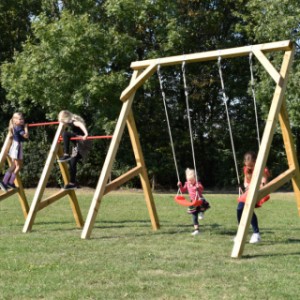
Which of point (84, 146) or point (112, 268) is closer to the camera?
point (112, 268)

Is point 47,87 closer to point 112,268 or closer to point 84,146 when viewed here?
point 84,146

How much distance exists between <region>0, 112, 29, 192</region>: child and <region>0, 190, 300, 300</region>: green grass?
902 mm

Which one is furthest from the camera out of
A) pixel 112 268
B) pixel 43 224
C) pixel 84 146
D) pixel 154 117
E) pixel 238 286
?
pixel 154 117

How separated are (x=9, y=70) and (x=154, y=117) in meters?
6.67

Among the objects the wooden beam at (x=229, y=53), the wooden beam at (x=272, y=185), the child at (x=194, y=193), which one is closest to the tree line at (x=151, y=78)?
the child at (x=194, y=193)

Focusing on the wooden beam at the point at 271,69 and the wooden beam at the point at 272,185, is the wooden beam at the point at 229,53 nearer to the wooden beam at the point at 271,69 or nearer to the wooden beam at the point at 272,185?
the wooden beam at the point at 271,69

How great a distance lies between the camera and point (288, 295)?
5.02m

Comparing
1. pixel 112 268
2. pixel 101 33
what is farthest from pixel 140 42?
pixel 112 268

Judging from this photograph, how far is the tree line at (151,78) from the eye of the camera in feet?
71.0

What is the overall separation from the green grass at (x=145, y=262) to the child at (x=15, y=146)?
902mm

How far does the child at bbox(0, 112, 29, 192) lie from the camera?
10.3 meters

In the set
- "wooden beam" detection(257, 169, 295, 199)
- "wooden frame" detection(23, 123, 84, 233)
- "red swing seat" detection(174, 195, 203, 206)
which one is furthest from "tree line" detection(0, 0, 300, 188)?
"red swing seat" detection(174, 195, 203, 206)

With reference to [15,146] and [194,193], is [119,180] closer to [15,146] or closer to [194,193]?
[194,193]

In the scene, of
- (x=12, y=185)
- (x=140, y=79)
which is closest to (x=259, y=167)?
(x=140, y=79)
